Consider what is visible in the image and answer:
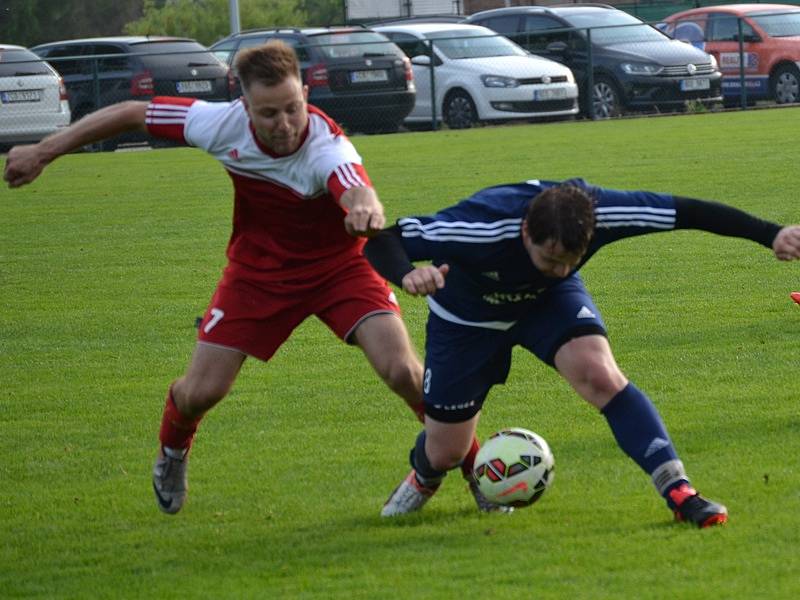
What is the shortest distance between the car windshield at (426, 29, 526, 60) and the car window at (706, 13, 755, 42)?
396 cm

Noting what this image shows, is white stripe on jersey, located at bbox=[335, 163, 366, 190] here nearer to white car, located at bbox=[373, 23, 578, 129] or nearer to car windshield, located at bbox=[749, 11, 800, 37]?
white car, located at bbox=[373, 23, 578, 129]

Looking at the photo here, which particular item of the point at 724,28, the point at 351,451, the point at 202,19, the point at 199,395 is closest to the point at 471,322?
the point at 199,395

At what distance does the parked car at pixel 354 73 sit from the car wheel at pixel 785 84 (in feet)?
21.2

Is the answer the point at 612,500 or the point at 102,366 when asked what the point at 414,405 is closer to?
the point at 612,500

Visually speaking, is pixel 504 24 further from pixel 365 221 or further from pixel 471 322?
pixel 365 221

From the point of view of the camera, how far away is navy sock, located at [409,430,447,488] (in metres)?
5.79

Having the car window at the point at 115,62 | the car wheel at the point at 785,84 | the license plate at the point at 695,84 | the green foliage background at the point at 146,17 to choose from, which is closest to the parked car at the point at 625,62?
the license plate at the point at 695,84

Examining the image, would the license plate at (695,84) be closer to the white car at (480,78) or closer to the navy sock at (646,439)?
the white car at (480,78)

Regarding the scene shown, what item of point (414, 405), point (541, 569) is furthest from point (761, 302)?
point (541, 569)

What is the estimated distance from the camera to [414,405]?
19.6ft

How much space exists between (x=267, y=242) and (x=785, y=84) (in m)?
22.0

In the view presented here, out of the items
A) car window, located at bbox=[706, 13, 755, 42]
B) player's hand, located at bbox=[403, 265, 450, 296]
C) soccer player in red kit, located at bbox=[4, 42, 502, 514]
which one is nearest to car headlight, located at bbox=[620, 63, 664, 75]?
car window, located at bbox=[706, 13, 755, 42]

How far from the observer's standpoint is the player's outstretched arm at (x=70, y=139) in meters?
5.57

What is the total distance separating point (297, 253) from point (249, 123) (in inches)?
21.6
